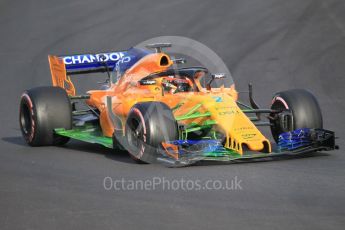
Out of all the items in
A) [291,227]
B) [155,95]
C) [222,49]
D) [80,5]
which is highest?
[80,5]

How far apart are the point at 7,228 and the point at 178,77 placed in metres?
5.39

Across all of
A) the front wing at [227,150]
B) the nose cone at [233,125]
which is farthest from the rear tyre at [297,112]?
the nose cone at [233,125]

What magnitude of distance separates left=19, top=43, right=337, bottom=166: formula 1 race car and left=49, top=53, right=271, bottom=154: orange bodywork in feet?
0.04

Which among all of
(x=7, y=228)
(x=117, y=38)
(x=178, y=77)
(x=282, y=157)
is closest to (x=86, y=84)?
(x=117, y=38)

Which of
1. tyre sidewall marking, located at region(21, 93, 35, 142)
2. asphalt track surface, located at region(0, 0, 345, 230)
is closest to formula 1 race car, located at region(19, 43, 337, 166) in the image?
tyre sidewall marking, located at region(21, 93, 35, 142)

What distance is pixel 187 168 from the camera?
10.1 m

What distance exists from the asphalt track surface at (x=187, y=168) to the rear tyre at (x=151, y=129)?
0.19 m

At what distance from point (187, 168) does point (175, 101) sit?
159 cm

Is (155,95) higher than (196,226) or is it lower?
higher

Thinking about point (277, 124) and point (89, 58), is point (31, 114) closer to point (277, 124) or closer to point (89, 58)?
point (89, 58)

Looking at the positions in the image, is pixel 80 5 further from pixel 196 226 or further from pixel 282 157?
pixel 196 226

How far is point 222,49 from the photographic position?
21.0 m

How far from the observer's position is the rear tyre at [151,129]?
1023 cm

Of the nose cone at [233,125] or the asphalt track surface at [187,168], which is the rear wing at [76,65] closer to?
the asphalt track surface at [187,168]
